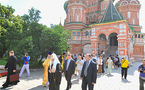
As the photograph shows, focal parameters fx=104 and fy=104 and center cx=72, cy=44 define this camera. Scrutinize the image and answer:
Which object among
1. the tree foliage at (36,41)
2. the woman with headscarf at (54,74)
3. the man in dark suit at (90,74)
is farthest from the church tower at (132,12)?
the woman with headscarf at (54,74)

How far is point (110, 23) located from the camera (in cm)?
1648

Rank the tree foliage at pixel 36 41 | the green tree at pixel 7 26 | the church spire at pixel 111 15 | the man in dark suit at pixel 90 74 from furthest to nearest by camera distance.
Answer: the church spire at pixel 111 15 < the green tree at pixel 7 26 < the tree foliage at pixel 36 41 < the man in dark suit at pixel 90 74

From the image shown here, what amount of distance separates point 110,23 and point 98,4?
57.8 ft

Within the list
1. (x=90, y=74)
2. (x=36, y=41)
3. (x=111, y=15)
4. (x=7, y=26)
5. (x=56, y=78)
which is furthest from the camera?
(x=7, y=26)

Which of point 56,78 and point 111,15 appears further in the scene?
point 111,15

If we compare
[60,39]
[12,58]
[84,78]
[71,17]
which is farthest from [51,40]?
[71,17]

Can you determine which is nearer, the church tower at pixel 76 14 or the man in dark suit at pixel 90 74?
the man in dark suit at pixel 90 74

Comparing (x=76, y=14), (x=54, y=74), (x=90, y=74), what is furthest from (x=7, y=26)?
(x=90, y=74)

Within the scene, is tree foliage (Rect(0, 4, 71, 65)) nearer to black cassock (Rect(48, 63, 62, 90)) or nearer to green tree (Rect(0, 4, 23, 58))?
black cassock (Rect(48, 63, 62, 90))

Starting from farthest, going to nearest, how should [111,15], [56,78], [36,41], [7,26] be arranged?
[7,26]
[111,15]
[36,41]
[56,78]

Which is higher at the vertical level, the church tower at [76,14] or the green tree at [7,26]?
the church tower at [76,14]

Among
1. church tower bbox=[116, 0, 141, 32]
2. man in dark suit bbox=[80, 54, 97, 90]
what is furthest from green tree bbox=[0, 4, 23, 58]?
church tower bbox=[116, 0, 141, 32]

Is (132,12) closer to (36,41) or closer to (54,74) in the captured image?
(36,41)

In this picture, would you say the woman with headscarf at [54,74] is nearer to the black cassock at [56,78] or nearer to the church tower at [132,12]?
the black cassock at [56,78]
